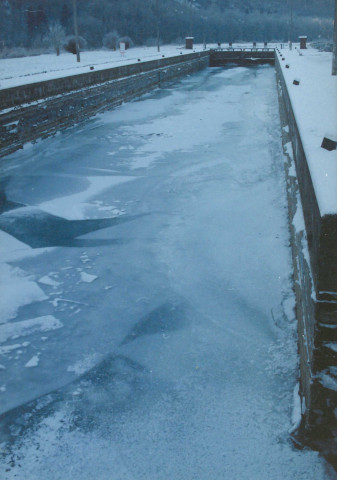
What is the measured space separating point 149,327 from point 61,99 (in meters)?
11.2

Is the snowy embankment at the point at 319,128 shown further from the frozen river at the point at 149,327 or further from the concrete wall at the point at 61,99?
the concrete wall at the point at 61,99

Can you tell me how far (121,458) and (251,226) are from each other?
14.4ft

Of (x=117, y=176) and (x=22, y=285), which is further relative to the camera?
(x=117, y=176)

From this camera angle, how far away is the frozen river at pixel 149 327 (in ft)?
10.9

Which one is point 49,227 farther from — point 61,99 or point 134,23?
point 134,23

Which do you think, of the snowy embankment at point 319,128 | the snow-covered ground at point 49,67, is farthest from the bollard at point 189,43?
the snowy embankment at point 319,128

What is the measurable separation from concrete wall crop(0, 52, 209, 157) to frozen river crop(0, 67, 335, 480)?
265cm

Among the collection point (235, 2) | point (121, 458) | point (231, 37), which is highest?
point (235, 2)

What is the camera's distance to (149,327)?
4.73m

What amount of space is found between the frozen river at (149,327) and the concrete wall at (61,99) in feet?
8.68

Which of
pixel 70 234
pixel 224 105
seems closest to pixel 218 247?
pixel 70 234

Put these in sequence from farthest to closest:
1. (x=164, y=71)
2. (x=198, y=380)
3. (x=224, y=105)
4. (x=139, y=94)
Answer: (x=164, y=71) < (x=139, y=94) < (x=224, y=105) < (x=198, y=380)

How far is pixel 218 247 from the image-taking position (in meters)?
6.44

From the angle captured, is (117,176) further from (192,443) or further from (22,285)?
Result: (192,443)
